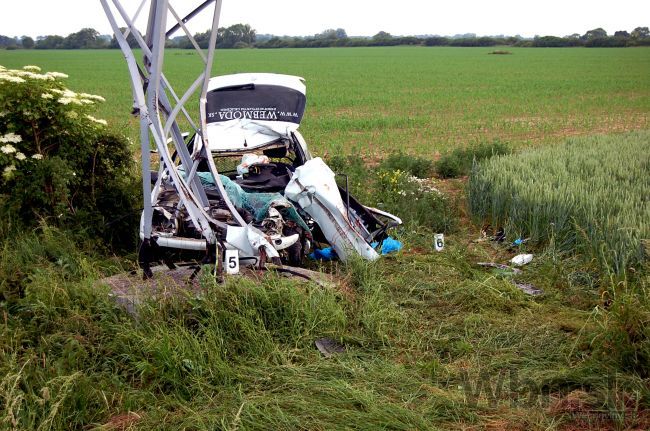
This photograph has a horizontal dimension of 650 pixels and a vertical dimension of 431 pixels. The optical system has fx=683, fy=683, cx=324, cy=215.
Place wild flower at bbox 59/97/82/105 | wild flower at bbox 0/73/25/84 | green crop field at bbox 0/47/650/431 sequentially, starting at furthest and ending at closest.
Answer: wild flower at bbox 59/97/82/105, wild flower at bbox 0/73/25/84, green crop field at bbox 0/47/650/431

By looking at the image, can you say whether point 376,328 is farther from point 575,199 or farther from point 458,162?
point 458,162

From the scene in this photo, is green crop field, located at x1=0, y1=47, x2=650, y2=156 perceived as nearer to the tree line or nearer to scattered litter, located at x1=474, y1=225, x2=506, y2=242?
scattered litter, located at x1=474, y1=225, x2=506, y2=242

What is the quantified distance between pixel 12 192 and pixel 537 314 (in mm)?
4922

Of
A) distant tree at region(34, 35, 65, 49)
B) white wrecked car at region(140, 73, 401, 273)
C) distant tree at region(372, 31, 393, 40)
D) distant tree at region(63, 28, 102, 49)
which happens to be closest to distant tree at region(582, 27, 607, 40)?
distant tree at region(372, 31, 393, 40)

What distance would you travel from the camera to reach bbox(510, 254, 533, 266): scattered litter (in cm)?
654

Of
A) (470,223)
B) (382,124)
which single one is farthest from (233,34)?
(470,223)

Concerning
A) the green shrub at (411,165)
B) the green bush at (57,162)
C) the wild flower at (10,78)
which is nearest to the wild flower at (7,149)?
the green bush at (57,162)

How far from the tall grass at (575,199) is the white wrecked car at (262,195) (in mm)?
1644

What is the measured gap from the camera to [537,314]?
5.35 metres

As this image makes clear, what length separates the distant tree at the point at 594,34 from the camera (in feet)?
277

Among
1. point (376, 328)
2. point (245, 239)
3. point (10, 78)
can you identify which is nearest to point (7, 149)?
point (10, 78)

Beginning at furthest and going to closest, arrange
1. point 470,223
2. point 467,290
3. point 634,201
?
point 470,223, point 634,201, point 467,290

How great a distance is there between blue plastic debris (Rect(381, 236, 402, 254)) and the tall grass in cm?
144

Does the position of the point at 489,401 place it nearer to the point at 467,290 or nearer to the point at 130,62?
the point at 467,290
